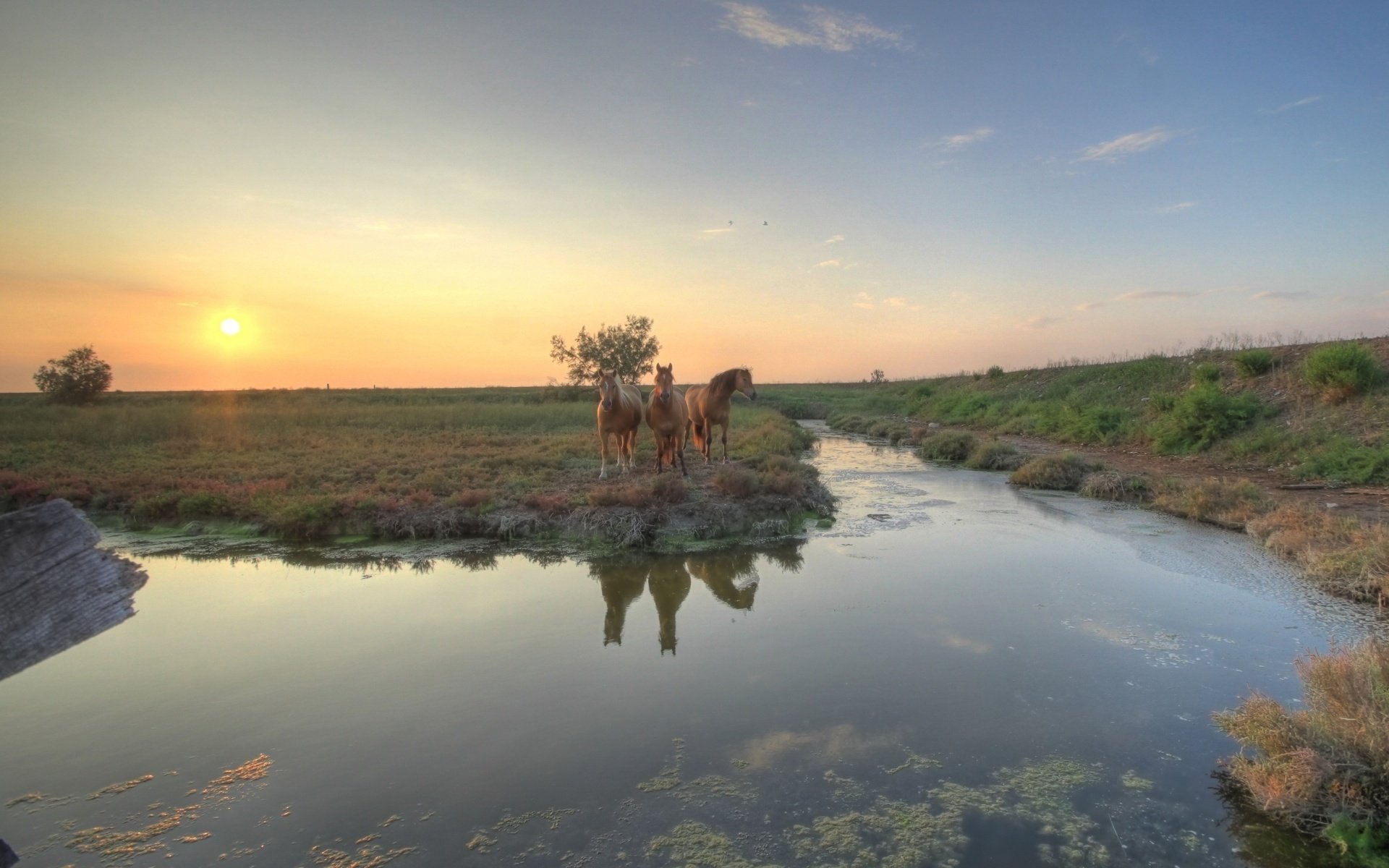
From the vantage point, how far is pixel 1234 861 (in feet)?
12.2

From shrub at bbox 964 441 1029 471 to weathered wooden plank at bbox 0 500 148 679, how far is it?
20.6m

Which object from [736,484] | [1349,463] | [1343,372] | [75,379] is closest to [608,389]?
[736,484]

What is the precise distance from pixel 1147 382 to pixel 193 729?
29505 millimetres

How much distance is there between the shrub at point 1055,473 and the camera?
52.1 feet

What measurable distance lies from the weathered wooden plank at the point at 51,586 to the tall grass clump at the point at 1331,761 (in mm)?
5456

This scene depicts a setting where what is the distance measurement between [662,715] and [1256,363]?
24065 millimetres

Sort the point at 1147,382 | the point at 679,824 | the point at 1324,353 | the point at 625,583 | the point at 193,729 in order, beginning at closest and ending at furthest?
the point at 679,824, the point at 193,729, the point at 625,583, the point at 1324,353, the point at 1147,382

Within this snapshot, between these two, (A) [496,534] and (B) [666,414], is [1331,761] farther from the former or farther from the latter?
(B) [666,414]

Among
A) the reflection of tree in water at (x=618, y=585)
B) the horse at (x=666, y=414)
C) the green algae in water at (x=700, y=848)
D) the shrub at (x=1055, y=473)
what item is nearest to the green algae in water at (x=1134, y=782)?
the green algae in water at (x=700, y=848)

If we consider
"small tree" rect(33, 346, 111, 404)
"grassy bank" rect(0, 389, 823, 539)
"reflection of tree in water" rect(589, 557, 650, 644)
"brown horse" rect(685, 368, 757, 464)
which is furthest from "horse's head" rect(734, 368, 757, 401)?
"small tree" rect(33, 346, 111, 404)

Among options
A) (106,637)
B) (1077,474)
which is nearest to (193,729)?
(106,637)

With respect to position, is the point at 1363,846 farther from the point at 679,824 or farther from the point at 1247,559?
the point at 1247,559

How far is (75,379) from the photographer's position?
47.4 meters

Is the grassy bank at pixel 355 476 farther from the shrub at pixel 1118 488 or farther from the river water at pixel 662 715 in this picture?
the shrub at pixel 1118 488
